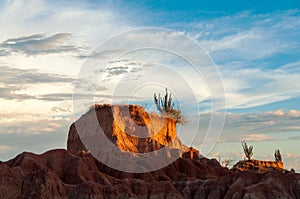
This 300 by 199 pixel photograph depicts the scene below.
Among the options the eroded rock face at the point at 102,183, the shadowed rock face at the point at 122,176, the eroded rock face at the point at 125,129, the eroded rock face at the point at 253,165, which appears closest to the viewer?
the eroded rock face at the point at 102,183

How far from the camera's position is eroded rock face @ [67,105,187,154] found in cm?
10981

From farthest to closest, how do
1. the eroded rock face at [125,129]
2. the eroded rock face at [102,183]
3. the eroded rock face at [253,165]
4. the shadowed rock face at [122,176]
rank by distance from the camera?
the eroded rock face at [253,165]
the eroded rock face at [125,129]
the shadowed rock face at [122,176]
the eroded rock face at [102,183]

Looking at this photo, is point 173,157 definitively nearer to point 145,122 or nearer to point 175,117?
point 145,122

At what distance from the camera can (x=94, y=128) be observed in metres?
113

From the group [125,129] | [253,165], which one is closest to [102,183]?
[125,129]

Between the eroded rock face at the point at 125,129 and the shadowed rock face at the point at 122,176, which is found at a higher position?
the eroded rock face at the point at 125,129

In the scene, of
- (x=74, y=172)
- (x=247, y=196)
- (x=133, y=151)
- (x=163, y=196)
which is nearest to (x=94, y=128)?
(x=133, y=151)

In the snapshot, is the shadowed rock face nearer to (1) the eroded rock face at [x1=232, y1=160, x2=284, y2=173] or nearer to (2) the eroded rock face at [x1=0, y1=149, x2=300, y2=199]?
(2) the eroded rock face at [x1=0, y1=149, x2=300, y2=199]

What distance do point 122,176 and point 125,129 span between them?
17663 millimetres

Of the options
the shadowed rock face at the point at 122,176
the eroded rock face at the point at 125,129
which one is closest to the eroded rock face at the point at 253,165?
the shadowed rock face at the point at 122,176

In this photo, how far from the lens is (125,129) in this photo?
112 m

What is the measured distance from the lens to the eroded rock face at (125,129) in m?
110

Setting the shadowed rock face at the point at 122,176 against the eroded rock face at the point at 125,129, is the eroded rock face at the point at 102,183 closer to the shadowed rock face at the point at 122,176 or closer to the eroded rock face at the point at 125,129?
the shadowed rock face at the point at 122,176

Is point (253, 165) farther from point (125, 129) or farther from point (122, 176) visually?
point (122, 176)
